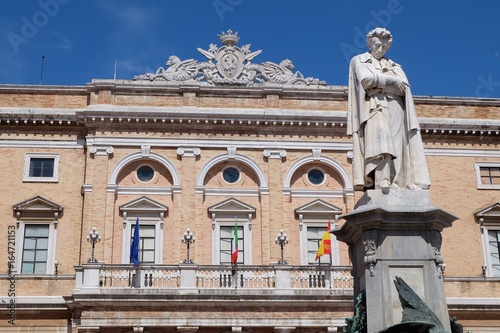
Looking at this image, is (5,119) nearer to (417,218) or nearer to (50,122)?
(50,122)

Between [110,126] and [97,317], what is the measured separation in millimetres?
7256

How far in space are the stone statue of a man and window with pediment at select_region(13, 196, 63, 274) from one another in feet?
70.7

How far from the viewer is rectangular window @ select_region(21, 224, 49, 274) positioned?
28547 millimetres

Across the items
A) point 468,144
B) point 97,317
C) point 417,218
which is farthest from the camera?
point 468,144

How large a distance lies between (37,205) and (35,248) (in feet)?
5.09

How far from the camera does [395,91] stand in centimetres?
891

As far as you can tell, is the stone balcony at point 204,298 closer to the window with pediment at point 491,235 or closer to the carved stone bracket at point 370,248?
the window with pediment at point 491,235

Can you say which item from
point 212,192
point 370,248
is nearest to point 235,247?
point 212,192

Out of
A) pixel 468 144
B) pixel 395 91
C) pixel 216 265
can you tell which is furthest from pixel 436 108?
pixel 395 91

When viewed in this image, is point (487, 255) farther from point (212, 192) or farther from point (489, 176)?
point (212, 192)

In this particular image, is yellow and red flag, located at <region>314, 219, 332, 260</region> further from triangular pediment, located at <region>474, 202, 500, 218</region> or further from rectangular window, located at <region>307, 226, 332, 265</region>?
triangular pediment, located at <region>474, 202, 500, 218</region>

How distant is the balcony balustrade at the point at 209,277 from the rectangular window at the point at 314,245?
169 cm

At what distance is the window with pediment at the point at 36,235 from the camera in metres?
28.5

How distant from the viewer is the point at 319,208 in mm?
29641
